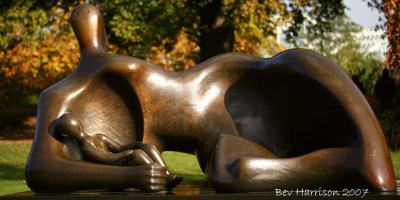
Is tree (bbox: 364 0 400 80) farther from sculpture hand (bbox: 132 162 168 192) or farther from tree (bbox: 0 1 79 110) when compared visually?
sculpture hand (bbox: 132 162 168 192)

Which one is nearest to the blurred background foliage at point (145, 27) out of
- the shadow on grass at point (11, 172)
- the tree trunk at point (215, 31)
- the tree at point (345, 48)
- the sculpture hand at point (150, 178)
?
the tree trunk at point (215, 31)

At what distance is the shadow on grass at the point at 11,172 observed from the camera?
14052 millimetres

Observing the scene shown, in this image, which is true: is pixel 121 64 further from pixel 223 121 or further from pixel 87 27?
pixel 223 121

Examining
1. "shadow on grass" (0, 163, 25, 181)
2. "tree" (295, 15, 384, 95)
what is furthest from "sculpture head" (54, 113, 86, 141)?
"tree" (295, 15, 384, 95)

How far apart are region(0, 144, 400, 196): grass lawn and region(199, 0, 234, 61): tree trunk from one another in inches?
149

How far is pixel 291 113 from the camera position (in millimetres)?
6426

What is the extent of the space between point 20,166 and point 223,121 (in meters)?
11.3

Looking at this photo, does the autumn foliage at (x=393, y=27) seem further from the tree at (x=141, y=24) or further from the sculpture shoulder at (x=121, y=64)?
the sculpture shoulder at (x=121, y=64)

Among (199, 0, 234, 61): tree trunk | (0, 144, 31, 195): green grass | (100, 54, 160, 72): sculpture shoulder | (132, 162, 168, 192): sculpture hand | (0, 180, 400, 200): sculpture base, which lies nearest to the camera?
(0, 180, 400, 200): sculpture base

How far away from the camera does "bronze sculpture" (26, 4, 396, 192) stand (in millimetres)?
5750

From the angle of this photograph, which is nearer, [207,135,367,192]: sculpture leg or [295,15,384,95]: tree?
[207,135,367,192]: sculpture leg

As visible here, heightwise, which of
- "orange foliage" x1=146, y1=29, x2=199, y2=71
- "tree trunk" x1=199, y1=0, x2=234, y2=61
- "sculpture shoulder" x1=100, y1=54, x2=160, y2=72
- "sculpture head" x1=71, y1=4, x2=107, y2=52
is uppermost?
"sculpture head" x1=71, y1=4, x2=107, y2=52

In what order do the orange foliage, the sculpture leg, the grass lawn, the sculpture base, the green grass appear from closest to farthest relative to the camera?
the sculpture base, the sculpture leg, the green grass, the grass lawn, the orange foliage

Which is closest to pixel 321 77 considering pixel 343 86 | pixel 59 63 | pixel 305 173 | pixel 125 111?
pixel 343 86
